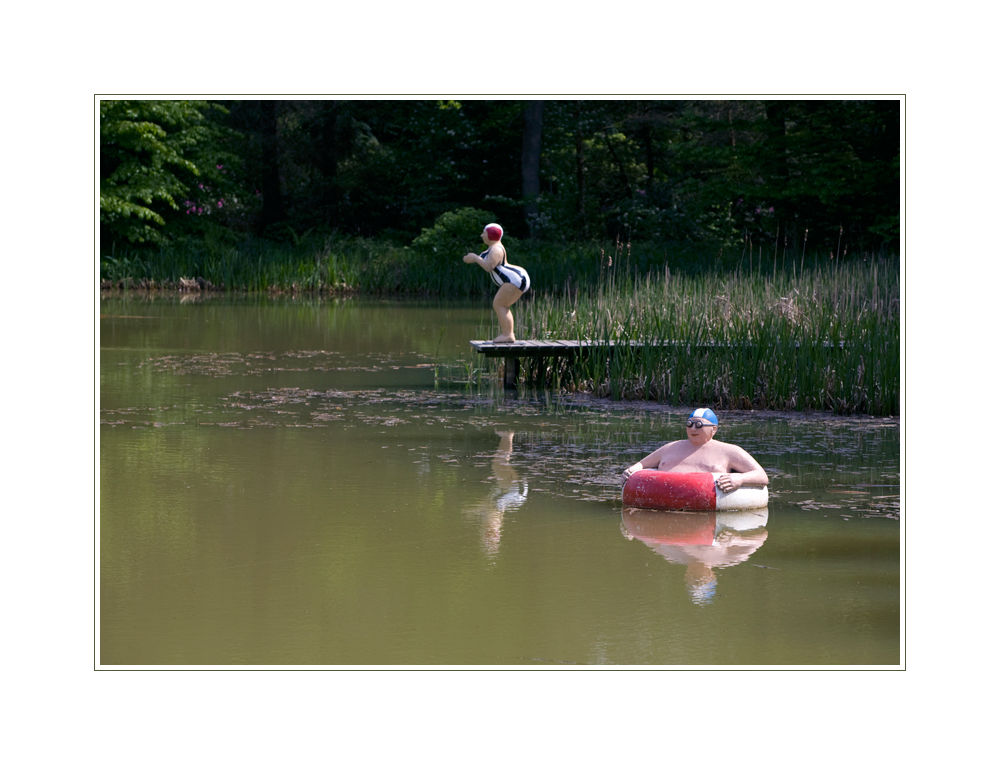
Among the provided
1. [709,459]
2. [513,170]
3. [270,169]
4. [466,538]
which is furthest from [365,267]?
[466,538]

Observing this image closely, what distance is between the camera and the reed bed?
11.1 metres

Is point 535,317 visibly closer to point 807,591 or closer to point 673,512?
point 673,512

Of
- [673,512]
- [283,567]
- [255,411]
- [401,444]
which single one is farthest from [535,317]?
[283,567]

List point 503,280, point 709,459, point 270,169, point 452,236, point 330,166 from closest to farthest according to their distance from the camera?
point 709,459, point 503,280, point 452,236, point 270,169, point 330,166

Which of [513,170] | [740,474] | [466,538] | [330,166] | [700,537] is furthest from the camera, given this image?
[330,166]

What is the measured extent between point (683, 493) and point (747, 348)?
4.50 m

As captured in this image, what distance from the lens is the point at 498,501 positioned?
7.50 metres

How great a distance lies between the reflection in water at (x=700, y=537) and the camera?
19.8 feet

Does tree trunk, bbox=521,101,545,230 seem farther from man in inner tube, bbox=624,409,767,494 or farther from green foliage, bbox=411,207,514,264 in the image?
man in inner tube, bbox=624,409,767,494

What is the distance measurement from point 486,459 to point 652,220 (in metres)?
24.5

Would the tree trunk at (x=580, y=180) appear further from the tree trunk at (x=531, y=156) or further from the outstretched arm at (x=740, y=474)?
the outstretched arm at (x=740, y=474)

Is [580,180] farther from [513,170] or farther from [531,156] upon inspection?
[513,170]

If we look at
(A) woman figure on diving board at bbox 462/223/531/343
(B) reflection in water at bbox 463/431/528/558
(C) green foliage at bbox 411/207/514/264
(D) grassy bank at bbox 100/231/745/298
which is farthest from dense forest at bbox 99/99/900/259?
(B) reflection in water at bbox 463/431/528/558

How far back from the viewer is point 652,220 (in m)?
32.6
